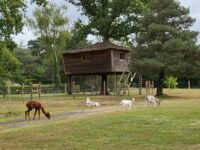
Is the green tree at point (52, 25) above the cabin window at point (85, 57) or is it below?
above

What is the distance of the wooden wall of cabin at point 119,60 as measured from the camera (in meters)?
53.9

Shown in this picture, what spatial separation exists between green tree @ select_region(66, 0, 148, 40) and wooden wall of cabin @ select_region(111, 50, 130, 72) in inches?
135

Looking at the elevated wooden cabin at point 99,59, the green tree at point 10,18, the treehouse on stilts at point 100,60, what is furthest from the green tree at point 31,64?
the green tree at point 10,18

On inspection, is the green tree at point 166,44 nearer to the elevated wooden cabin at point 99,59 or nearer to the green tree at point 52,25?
the elevated wooden cabin at point 99,59

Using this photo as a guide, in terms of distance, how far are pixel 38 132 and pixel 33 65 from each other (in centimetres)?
8486

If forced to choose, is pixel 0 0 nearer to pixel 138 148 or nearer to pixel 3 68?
pixel 3 68

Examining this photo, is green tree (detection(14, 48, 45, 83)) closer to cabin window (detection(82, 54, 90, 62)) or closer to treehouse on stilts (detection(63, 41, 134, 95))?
treehouse on stilts (detection(63, 41, 134, 95))

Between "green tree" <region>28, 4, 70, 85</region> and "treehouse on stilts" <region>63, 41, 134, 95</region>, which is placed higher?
"green tree" <region>28, 4, 70, 85</region>

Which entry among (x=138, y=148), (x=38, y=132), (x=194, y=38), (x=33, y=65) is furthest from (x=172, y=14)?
(x=33, y=65)

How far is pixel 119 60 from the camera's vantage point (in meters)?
55.1

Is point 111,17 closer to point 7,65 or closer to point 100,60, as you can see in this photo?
point 100,60

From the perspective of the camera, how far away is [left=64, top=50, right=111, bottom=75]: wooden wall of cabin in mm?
54228

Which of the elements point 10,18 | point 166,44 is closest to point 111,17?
point 166,44

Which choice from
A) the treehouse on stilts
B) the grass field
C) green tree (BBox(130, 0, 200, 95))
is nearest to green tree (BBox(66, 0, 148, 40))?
the treehouse on stilts
